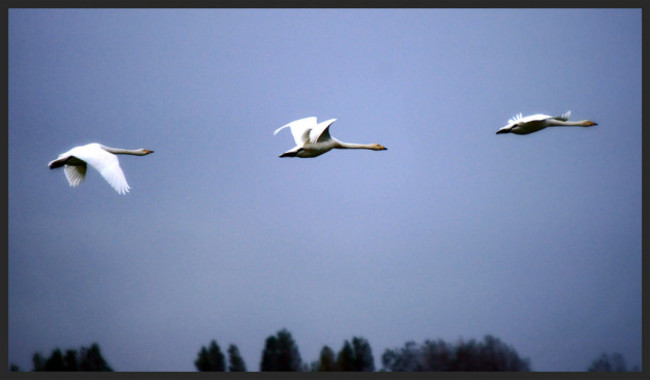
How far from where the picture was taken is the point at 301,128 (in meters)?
24.7

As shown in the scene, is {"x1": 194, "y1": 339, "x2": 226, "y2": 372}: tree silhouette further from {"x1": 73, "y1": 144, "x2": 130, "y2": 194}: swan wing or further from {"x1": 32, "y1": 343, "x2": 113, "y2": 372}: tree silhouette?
{"x1": 73, "y1": 144, "x2": 130, "y2": 194}: swan wing

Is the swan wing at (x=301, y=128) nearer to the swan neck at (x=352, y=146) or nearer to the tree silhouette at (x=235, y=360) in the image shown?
the swan neck at (x=352, y=146)

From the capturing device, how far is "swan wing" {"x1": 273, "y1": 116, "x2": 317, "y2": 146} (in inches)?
945

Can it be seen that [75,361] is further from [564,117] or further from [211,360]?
[564,117]

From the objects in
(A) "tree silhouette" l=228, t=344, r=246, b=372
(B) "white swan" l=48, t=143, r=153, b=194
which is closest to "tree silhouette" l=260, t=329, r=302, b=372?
(A) "tree silhouette" l=228, t=344, r=246, b=372

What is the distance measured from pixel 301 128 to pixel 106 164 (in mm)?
4836

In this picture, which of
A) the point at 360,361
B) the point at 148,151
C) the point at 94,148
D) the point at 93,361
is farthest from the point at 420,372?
the point at 94,148

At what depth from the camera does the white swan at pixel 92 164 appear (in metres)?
21.9

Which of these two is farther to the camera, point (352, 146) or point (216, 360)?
point (216, 360)

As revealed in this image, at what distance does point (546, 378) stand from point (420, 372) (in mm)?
6150

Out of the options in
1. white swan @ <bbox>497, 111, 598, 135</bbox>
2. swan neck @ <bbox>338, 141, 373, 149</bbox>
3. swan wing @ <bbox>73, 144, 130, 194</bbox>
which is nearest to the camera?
swan wing @ <bbox>73, 144, 130, 194</bbox>

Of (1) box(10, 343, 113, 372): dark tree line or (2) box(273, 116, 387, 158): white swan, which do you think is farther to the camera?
(1) box(10, 343, 113, 372): dark tree line

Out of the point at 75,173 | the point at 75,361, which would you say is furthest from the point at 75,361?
the point at 75,173

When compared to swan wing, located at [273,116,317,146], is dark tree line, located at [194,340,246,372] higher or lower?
lower
